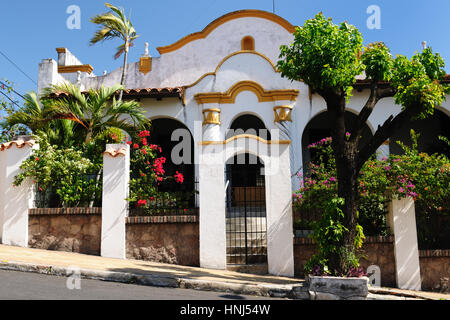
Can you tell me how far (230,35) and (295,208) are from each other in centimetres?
716

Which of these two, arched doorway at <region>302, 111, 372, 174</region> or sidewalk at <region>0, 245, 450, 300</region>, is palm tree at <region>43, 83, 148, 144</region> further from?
arched doorway at <region>302, 111, 372, 174</region>

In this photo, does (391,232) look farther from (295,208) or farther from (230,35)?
(230,35)

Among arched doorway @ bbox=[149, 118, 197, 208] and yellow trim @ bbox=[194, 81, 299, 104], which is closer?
yellow trim @ bbox=[194, 81, 299, 104]

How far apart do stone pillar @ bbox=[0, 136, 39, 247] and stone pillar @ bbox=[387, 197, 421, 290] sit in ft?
25.5

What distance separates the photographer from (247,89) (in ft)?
36.6

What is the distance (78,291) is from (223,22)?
10.1 metres

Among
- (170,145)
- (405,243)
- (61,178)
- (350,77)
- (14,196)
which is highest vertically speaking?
(170,145)

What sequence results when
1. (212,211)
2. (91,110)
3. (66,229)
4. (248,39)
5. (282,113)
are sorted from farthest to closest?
(248,39), (282,113), (91,110), (66,229), (212,211)

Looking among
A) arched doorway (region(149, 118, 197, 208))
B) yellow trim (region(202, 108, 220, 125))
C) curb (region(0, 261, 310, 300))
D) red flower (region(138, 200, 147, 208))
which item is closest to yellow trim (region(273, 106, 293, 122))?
yellow trim (region(202, 108, 220, 125))

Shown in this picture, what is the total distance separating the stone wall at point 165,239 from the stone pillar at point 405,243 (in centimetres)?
402

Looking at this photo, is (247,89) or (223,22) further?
(223,22)

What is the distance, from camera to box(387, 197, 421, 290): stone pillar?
7.16 metres

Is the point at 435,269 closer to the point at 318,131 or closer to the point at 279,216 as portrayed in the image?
the point at 279,216

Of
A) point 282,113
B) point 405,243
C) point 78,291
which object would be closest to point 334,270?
point 405,243
